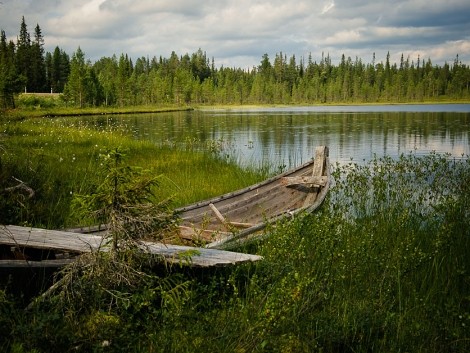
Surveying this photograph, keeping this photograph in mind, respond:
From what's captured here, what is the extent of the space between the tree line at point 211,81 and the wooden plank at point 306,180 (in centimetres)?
5108

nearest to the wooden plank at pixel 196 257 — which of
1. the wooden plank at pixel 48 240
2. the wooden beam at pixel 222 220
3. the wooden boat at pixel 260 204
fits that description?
the wooden plank at pixel 48 240

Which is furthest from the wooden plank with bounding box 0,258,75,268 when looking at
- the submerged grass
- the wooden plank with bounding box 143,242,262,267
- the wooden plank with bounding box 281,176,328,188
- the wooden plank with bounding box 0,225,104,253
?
the wooden plank with bounding box 281,176,328,188

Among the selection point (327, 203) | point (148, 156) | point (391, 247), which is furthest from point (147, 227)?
point (148, 156)

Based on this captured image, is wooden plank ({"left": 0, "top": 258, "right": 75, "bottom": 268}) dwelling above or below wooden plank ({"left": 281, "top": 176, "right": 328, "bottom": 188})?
below

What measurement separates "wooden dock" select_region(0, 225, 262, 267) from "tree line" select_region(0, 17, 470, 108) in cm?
5418

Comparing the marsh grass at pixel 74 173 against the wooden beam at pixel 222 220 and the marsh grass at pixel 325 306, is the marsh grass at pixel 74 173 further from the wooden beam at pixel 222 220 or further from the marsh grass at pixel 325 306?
the marsh grass at pixel 325 306

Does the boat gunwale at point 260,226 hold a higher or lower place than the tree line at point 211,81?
lower

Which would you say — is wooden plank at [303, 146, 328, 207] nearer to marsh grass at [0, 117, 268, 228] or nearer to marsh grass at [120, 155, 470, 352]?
marsh grass at [0, 117, 268, 228]

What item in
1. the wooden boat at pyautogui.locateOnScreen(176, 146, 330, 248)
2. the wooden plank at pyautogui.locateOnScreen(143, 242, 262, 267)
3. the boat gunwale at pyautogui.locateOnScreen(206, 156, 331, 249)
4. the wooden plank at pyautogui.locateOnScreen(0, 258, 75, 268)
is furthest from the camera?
the wooden boat at pyautogui.locateOnScreen(176, 146, 330, 248)

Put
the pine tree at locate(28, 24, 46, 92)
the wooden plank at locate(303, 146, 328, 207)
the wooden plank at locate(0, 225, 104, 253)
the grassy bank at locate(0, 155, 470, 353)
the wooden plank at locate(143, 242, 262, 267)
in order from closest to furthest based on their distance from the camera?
the grassy bank at locate(0, 155, 470, 353) < the wooden plank at locate(143, 242, 262, 267) < the wooden plank at locate(0, 225, 104, 253) < the wooden plank at locate(303, 146, 328, 207) < the pine tree at locate(28, 24, 46, 92)

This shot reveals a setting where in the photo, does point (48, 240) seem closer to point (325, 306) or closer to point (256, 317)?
point (256, 317)

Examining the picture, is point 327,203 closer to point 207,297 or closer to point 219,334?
point 207,297

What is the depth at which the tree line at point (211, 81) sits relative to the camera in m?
85.0

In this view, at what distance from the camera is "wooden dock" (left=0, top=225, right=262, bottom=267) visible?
4836 mm
